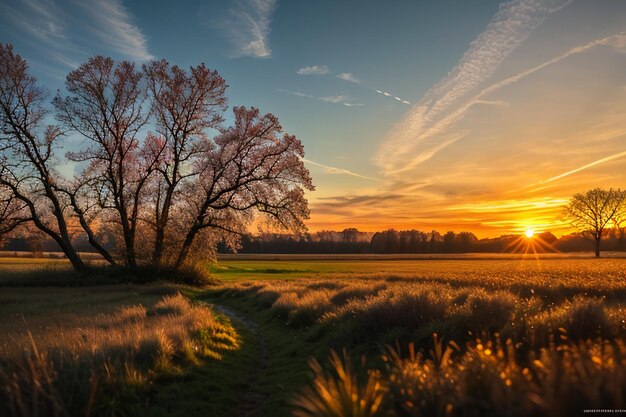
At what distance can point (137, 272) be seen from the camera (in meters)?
38.3

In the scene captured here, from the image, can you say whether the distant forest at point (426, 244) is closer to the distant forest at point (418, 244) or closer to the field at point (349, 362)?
A: the distant forest at point (418, 244)

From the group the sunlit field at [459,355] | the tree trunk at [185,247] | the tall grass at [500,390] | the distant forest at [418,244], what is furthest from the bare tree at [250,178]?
the distant forest at [418,244]

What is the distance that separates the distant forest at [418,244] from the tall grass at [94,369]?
98.3 m

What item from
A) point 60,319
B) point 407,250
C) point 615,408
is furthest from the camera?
point 407,250

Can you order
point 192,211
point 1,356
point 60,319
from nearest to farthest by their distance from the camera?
1. point 1,356
2. point 60,319
3. point 192,211

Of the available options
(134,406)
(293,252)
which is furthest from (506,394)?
(293,252)

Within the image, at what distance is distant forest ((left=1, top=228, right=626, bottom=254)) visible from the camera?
408 ft

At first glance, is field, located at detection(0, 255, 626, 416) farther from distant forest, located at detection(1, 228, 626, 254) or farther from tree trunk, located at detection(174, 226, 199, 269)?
distant forest, located at detection(1, 228, 626, 254)

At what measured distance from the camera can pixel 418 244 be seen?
140 m

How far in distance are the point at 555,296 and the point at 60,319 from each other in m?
24.2

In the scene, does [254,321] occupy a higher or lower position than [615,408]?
lower

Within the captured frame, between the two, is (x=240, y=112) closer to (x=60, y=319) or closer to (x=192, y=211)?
(x=192, y=211)

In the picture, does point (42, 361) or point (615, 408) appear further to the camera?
point (42, 361)

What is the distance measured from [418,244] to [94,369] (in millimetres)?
138429
